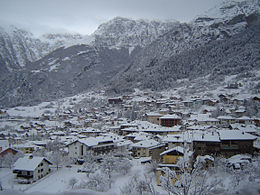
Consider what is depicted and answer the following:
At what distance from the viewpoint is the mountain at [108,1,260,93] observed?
82.9m

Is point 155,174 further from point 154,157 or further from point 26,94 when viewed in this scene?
point 26,94

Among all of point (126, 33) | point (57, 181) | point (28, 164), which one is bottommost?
point (57, 181)

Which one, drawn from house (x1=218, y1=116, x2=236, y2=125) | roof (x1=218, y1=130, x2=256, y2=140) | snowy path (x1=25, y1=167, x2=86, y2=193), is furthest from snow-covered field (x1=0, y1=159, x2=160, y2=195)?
house (x1=218, y1=116, x2=236, y2=125)

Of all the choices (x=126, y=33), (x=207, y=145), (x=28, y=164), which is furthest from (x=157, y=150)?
(x=126, y=33)

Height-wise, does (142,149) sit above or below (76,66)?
below

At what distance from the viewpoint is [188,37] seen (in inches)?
4309

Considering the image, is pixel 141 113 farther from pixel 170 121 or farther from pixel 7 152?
pixel 7 152

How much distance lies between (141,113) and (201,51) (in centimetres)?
5758

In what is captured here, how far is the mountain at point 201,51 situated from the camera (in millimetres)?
82875

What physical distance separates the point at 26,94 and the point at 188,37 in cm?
8542

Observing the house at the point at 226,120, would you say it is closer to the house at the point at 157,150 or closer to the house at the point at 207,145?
the house at the point at 157,150

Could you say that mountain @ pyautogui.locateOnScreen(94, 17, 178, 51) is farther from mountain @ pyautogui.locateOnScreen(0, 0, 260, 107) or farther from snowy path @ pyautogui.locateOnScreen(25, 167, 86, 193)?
snowy path @ pyautogui.locateOnScreen(25, 167, 86, 193)

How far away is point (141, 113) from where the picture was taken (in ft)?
169

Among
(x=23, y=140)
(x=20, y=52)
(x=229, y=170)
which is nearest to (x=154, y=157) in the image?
(x=229, y=170)
